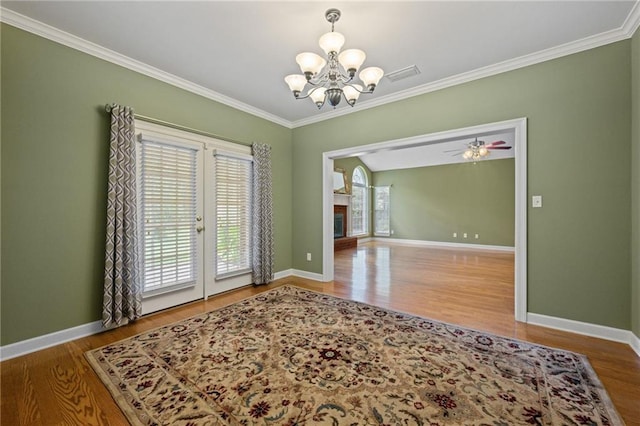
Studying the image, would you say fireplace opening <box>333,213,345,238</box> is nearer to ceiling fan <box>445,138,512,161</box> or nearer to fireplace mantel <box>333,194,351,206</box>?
fireplace mantel <box>333,194,351,206</box>

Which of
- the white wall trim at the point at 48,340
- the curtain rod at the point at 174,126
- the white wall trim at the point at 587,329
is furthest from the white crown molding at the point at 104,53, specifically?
the white wall trim at the point at 587,329

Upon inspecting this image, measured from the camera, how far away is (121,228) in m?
2.69

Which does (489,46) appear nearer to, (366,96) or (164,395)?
(366,96)

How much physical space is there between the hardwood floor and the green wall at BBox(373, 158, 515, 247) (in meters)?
2.61

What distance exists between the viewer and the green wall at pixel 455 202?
7.84 m

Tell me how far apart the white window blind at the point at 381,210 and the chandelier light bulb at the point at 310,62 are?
8.42m

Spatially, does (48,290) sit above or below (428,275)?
above

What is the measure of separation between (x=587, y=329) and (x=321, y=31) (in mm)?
3880

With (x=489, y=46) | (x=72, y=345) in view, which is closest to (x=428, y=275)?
(x=489, y=46)

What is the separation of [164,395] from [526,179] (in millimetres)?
3841

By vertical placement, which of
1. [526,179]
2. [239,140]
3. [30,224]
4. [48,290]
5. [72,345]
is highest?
[239,140]

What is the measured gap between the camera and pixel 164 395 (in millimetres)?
1738

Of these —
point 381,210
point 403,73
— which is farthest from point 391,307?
point 381,210

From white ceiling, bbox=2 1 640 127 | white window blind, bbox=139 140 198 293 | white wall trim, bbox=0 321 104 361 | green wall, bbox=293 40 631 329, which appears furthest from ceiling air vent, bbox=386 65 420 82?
white wall trim, bbox=0 321 104 361
